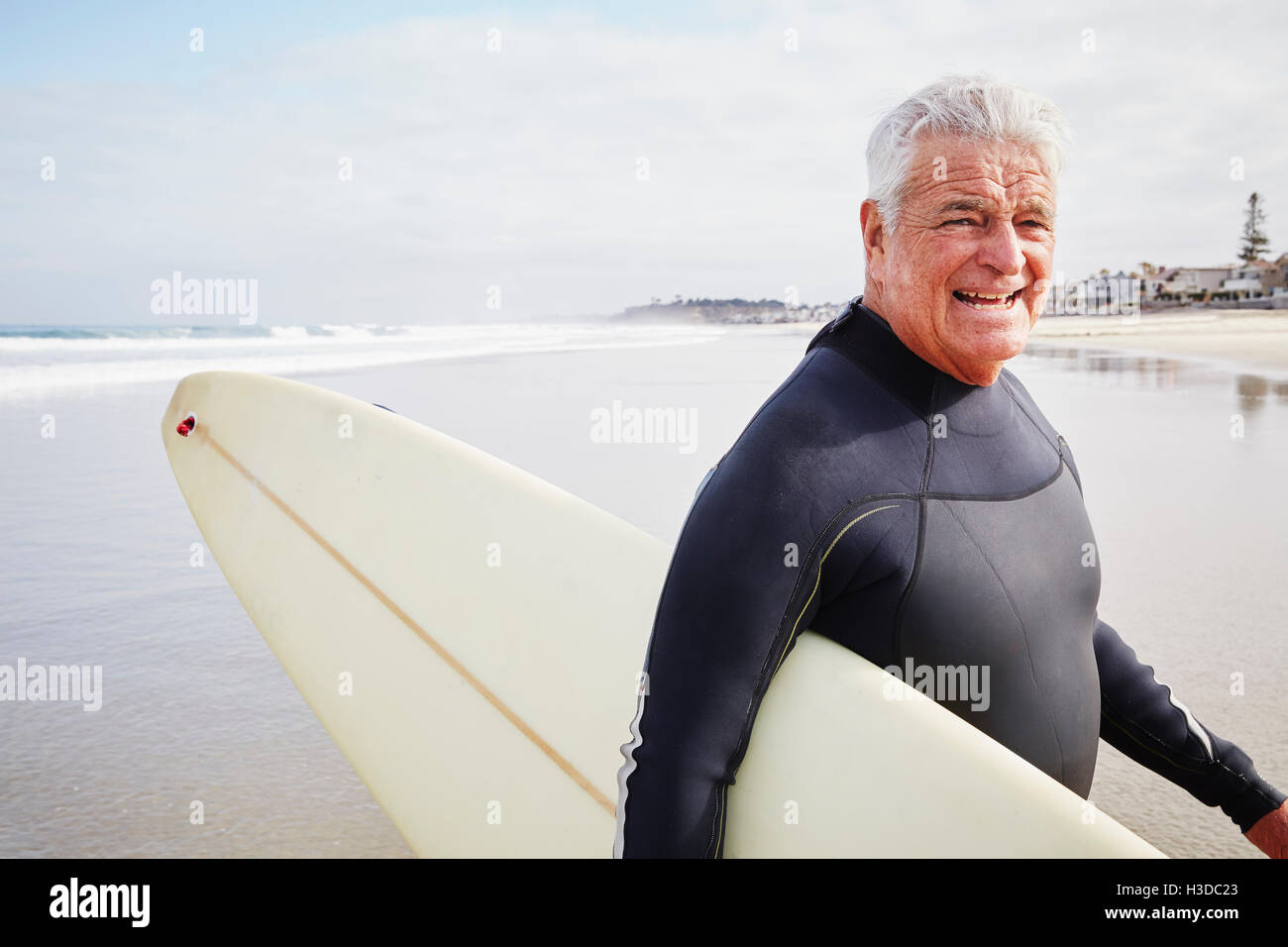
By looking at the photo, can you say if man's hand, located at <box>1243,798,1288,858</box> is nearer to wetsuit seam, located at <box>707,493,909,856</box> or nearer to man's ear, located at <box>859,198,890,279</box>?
wetsuit seam, located at <box>707,493,909,856</box>

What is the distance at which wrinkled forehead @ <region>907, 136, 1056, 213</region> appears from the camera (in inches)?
45.2

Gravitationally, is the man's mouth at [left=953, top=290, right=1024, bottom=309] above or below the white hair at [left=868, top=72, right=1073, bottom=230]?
below

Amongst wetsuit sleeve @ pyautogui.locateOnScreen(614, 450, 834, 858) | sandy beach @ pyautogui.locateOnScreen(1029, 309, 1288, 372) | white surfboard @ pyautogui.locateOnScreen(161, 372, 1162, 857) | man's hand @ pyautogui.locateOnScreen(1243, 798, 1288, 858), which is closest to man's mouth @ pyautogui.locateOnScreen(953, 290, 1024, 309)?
wetsuit sleeve @ pyautogui.locateOnScreen(614, 450, 834, 858)

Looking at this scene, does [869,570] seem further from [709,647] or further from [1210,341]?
[1210,341]

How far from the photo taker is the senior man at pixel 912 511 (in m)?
1.05

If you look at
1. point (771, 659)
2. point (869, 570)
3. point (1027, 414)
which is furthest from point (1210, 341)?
point (771, 659)

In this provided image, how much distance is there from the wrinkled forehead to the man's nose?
0.03 meters

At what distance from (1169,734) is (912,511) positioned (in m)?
0.73

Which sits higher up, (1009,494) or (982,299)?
(982,299)

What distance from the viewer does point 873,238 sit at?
126 centimetres

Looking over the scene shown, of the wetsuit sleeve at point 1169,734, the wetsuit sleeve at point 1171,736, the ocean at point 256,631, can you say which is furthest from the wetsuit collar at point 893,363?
the ocean at point 256,631

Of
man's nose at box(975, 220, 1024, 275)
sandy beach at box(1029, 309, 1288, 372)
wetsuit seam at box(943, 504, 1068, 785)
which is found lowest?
wetsuit seam at box(943, 504, 1068, 785)

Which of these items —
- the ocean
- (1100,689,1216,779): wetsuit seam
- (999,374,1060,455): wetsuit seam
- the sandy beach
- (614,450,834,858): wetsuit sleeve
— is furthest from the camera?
the sandy beach
